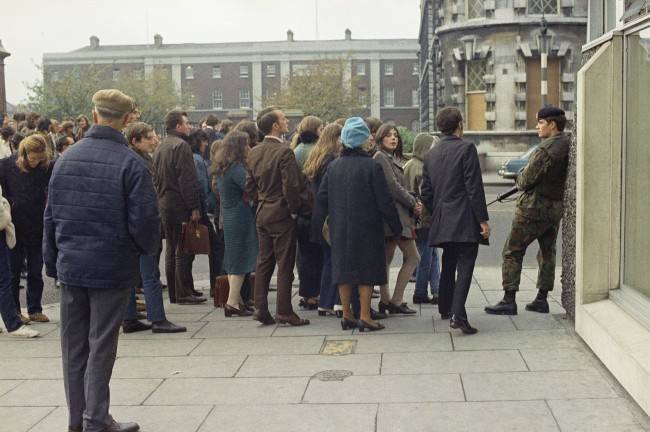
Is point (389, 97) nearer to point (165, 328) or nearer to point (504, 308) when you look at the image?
point (504, 308)

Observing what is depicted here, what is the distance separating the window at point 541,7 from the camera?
1300 inches

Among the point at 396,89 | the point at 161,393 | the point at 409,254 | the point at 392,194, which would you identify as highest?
the point at 396,89

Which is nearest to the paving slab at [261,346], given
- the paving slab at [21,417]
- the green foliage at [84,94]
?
the paving slab at [21,417]

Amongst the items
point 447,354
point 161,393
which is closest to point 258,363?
→ point 161,393

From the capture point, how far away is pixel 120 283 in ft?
16.1

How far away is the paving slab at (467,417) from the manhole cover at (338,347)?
1.53m

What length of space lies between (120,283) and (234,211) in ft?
11.8

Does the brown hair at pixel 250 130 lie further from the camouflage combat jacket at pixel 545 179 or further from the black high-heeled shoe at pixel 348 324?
the camouflage combat jacket at pixel 545 179

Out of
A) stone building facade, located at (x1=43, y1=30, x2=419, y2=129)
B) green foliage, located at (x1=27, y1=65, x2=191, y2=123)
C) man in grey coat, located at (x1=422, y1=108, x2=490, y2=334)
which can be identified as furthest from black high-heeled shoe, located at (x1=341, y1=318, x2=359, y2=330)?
stone building facade, located at (x1=43, y1=30, x2=419, y2=129)

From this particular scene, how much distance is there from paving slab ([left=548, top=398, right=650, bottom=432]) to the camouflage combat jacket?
2.79m

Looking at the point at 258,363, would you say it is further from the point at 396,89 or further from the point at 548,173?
the point at 396,89

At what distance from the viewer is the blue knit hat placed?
749 centimetres

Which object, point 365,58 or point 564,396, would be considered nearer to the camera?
point 564,396

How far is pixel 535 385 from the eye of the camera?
18.9 ft
